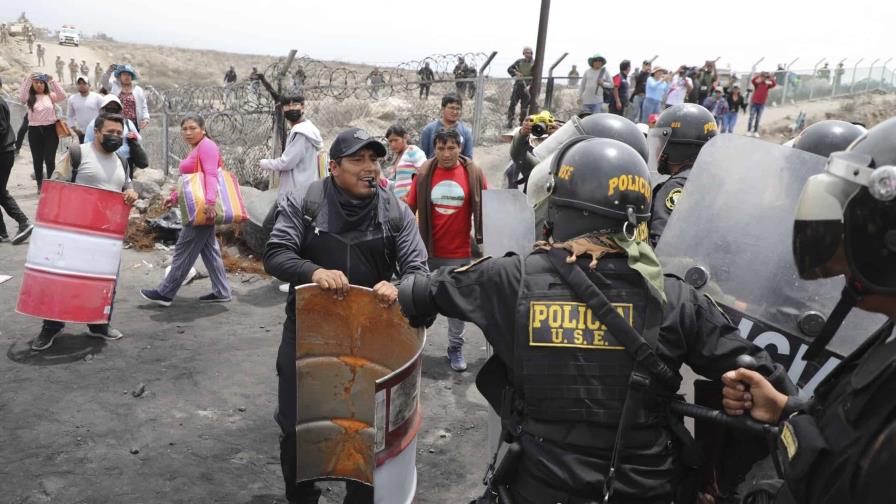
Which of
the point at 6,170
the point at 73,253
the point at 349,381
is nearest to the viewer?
the point at 349,381

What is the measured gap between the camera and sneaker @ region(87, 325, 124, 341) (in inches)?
221

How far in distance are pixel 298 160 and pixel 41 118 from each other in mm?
5022

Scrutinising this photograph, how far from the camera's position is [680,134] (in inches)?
154

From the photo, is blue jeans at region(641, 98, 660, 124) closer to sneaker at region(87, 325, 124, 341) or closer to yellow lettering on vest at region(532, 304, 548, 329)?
sneaker at region(87, 325, 124, 341)

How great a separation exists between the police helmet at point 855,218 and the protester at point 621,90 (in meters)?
13.3

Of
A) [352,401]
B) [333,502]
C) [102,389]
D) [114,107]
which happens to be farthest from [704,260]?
[114,107]

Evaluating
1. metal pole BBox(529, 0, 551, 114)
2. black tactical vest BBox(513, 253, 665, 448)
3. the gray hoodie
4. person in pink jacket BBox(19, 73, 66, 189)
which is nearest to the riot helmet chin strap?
black tactical vest BBox(513, 253, 665, 448)

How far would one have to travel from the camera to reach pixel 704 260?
254 cm

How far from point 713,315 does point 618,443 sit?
458 mm

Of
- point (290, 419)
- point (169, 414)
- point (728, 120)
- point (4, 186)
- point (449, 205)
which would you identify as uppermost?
point (728, 120)

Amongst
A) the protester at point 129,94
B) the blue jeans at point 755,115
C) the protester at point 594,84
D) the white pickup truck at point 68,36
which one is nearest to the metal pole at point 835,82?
the blue jeans at point 755,115

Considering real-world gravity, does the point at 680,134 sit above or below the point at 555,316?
above

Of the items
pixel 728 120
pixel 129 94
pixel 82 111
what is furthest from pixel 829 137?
pixel 728 120

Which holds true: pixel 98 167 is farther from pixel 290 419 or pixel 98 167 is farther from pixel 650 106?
pixel 650 106
